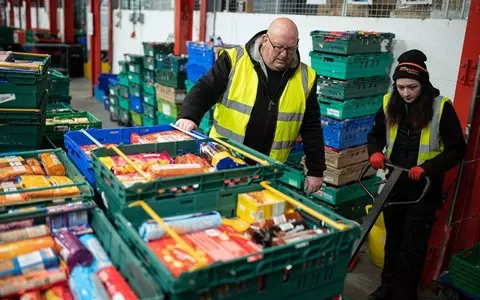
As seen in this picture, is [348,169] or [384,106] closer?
[384,106]

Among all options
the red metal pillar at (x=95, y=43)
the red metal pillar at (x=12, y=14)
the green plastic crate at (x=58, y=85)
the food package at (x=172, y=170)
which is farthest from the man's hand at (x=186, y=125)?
the red metal pillar at (x=12, y=14)

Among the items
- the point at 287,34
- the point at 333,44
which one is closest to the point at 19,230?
the point at 287,34

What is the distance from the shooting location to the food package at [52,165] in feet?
6.95

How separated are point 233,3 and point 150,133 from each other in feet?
18.1

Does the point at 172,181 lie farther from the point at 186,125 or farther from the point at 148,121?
the point at 148,121

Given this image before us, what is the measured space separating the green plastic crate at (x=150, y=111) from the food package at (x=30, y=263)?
633 cm

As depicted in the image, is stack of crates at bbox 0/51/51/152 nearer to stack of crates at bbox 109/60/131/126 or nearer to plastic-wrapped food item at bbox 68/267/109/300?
plastic-wrapped food item at bbox 68/267/109/300

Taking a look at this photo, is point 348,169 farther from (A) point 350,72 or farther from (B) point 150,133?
(B) point 150,133

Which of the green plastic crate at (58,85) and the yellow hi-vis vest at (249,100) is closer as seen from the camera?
the yellow hi-vis vest at (249,100)

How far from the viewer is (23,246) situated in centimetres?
153

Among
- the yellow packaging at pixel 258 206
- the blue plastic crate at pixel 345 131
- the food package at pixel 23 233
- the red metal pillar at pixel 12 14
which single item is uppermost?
the red metal pillar at pixel 12 14

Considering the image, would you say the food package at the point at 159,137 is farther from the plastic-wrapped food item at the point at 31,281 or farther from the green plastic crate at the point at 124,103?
the green plastic crate at the point at 124,103

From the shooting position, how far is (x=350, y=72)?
4.56m

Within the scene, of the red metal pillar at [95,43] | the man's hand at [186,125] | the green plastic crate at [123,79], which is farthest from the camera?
the red metal pillar at [95,43]
